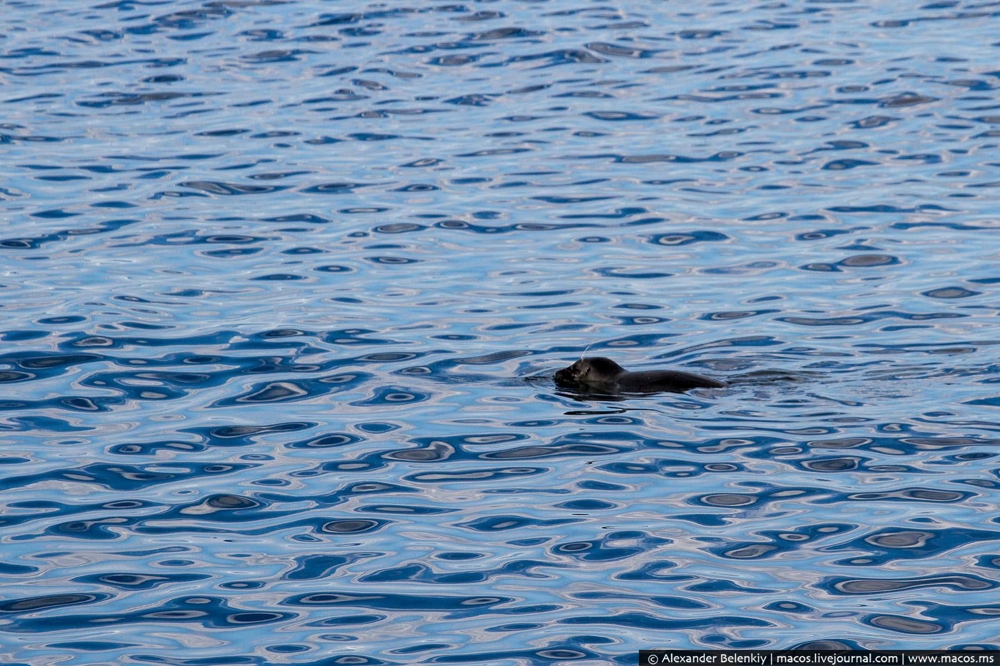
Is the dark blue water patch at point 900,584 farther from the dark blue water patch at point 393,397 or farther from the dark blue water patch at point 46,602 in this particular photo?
the dark blue water patch at point 393,397

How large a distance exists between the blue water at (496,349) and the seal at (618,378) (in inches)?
7.3

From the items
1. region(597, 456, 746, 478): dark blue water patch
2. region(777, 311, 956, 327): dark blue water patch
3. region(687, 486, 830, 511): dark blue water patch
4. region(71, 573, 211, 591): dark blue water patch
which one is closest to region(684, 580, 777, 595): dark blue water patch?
region(687, 486, 830, 511): dark blue water patch

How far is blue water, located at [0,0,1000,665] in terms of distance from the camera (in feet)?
30.3

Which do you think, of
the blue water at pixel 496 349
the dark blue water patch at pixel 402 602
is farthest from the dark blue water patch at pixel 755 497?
the dark blue water patch at pixel 402 602

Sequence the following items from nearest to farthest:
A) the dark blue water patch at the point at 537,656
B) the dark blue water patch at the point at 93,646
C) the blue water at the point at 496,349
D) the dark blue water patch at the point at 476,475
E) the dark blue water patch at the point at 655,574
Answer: the dark blue water patch at the point at 537,656 → the dark blue water patch at the point at 93,646 → the blue water at the point at 496,349 → the dark blue water patch at the point at 655,574 → the dark blue water patch at the point at 476,475

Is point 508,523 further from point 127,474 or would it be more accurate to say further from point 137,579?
point 127,474

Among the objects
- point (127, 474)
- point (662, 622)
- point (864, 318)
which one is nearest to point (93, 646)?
point (127, 474)

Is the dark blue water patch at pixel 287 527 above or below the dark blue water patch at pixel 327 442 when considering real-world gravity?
above

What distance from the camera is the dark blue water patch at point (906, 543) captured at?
31.6 ft

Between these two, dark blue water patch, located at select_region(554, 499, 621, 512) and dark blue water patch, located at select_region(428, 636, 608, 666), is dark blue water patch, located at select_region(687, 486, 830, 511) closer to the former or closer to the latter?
dark blue water patch, located at select_region(554, 499, 621, 512)

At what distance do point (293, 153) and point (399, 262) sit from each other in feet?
18.9

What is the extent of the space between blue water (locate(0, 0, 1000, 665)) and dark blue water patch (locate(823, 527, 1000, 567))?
0.03 meters

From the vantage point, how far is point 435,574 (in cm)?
962

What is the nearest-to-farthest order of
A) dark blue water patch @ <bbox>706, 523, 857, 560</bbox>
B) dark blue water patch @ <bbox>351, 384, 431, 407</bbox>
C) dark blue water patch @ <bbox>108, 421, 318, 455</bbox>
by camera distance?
dark blue water patch @ <bbox>706, 523, 857, 560</bbox> → dark blue water patch @ <bbox>108, 421, 318, 455</bbox> → dark blue water patch @ <bbox>351, 384, 431, 407</bbox>
